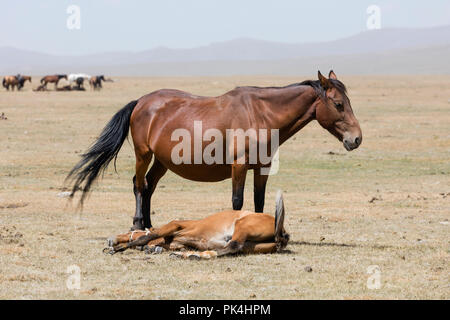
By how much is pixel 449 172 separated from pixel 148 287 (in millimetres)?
13067

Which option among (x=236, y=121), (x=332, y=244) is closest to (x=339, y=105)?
(x=236, y=121)

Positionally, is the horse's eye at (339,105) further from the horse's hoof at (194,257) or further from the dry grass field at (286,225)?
the horse's hoof at (194,257)

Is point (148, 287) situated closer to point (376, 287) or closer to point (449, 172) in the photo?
point (376, 287)

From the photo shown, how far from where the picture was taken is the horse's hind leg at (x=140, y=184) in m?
10.2

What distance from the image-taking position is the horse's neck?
9438mm

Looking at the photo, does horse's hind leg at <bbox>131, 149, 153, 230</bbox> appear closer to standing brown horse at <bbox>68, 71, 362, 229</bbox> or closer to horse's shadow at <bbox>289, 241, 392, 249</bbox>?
standing brown horse at <bbox>68, 71, 362, 229</bbox>

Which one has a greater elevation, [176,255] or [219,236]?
[219,236]

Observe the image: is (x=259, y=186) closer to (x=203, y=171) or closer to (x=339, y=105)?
(x=203, y=171)

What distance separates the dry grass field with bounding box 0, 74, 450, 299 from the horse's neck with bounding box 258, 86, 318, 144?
1519mm

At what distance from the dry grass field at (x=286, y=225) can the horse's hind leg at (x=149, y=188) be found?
61 cm

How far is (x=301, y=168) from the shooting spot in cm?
1981

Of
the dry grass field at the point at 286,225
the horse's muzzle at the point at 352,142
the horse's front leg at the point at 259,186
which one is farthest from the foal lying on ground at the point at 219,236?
the horse's muzzle at the point at 352,142

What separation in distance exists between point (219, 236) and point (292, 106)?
186cm

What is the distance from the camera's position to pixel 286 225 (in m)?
11.5
